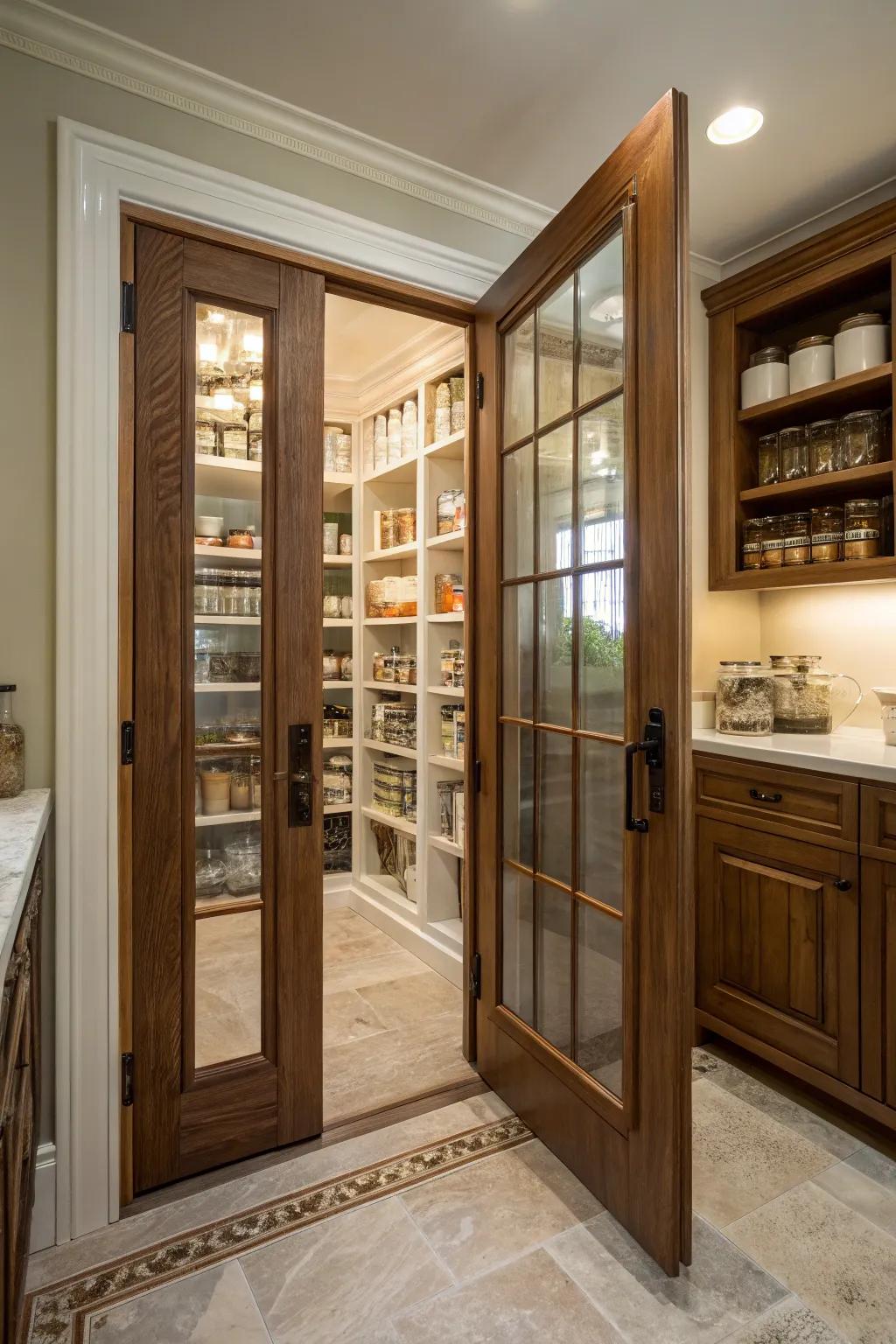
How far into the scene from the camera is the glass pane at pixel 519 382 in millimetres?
1997

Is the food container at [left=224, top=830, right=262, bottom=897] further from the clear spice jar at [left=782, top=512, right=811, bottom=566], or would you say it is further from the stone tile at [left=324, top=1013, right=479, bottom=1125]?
the clear spice jar at [left=782, top=512, right=811, bottom=566]

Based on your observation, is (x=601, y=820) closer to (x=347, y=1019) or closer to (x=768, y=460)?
(x=347, y=1019)

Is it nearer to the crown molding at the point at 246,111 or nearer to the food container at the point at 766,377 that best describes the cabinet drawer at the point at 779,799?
the food container at the point at 766,377

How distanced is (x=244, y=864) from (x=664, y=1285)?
1.28 metres

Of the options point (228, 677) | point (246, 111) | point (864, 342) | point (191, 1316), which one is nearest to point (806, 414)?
point (864, 342)

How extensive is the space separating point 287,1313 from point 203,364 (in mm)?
2077

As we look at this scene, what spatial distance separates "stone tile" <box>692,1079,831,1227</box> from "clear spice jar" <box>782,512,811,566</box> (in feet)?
5.54

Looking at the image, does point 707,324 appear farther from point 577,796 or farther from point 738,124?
point 577,796

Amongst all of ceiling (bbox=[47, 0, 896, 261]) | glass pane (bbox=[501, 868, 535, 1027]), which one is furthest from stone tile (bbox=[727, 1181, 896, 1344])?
ceiling (bbox=[47, 0, 896, 261])

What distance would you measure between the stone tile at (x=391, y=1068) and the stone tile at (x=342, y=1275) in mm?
401

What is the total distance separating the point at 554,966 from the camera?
1875 millimetres

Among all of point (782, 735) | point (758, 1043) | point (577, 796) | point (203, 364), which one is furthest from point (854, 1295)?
point (203, 364)

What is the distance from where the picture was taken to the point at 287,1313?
4.66ft

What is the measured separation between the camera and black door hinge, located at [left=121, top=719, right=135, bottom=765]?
1701mm
